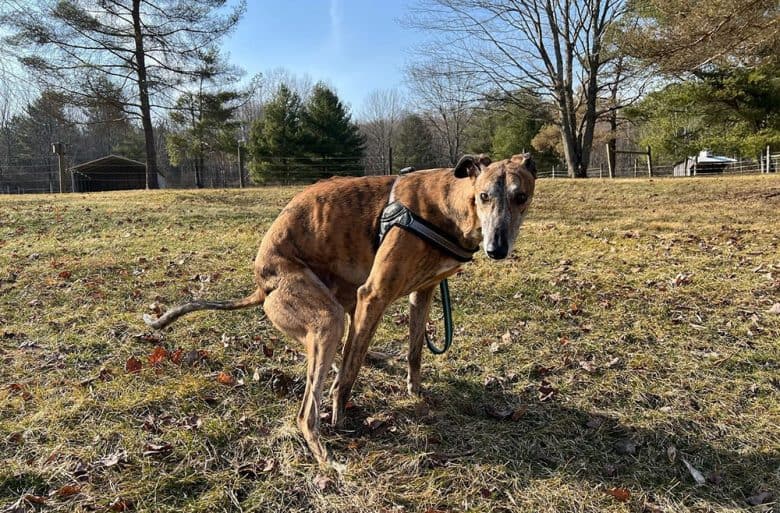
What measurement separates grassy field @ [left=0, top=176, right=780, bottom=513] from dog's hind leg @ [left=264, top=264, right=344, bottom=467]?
16 cm

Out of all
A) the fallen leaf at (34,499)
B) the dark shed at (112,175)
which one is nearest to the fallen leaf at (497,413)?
the fallen leaf at (34,499)

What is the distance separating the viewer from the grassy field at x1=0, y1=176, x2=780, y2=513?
2445mm

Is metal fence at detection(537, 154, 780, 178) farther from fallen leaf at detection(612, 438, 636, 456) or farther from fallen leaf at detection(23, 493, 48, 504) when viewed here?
Answer: fallen leaf at detection(23, 493, 48, 504)

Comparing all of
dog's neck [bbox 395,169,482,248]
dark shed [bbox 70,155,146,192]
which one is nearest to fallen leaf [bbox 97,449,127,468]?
dog's neck [bbox 395,169,482,248]

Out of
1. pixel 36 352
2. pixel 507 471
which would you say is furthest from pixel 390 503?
pixel 36 352

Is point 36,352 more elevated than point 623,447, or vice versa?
point 36,352

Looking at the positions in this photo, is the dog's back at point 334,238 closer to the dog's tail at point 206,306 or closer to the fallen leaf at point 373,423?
the dog's tail at point 206,306

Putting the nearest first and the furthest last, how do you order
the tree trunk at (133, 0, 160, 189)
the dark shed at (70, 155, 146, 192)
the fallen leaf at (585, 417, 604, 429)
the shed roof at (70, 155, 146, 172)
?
the fallen leaf at (585, 417, 604, 429) → the tree trunk at (133, 0, 160, 189) → the dark shed at (70, 155, 146, 192) → the shed roof at (70, 155, 146, 172)

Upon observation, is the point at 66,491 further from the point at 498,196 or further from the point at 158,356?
the point at 498,196

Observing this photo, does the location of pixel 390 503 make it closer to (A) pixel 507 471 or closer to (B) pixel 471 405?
(A) pixel 507 471

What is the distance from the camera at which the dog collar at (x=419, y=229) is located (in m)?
2.81

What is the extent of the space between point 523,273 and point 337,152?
90.9 feet

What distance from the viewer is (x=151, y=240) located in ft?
26.8

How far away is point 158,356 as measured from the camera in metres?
3.75
